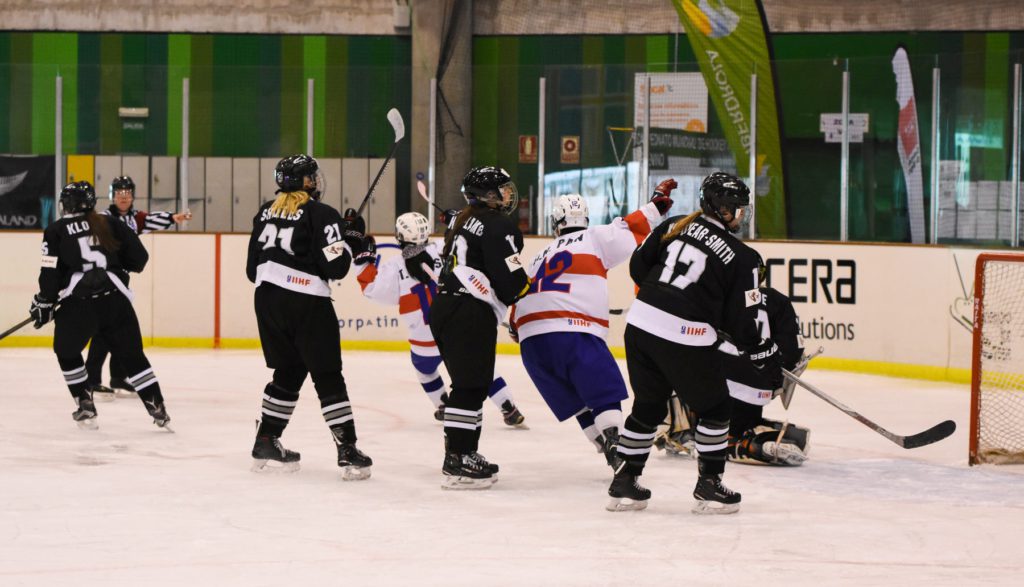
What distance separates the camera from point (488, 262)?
482 centimetres

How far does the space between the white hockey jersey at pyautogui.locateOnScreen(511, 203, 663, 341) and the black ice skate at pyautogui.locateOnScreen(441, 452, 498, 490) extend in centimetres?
52

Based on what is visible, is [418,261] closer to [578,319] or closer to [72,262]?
[578,319]

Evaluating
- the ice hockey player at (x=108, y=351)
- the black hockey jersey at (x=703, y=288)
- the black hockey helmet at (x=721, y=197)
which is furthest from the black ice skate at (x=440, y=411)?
the black hockey helmet at (x=721, y=197)

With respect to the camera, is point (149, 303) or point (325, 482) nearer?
point (325, 482)

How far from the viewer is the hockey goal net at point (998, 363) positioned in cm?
577

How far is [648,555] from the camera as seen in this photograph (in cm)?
389

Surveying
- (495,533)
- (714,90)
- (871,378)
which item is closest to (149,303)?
(714,90)

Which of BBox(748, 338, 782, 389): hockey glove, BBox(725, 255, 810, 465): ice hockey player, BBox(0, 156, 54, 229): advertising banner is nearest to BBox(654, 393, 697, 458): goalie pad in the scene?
BBox(725, 255, 810, 465): ice hockey player

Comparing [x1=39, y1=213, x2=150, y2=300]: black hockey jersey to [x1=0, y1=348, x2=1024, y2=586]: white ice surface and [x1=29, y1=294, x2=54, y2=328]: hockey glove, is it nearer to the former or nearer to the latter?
[x1=29, y1=294, x2=54, y2=328]: hockey glove

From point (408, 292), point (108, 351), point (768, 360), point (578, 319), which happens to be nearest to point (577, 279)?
point (578, 319)

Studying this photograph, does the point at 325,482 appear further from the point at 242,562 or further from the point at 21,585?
the point at 21,585

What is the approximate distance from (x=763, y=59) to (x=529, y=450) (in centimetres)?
677

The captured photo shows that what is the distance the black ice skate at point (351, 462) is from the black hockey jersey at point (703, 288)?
1.29 m

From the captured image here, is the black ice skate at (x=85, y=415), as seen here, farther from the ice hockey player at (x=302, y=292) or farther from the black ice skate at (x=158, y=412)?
the ice hockey player at (x=302, y=292)
